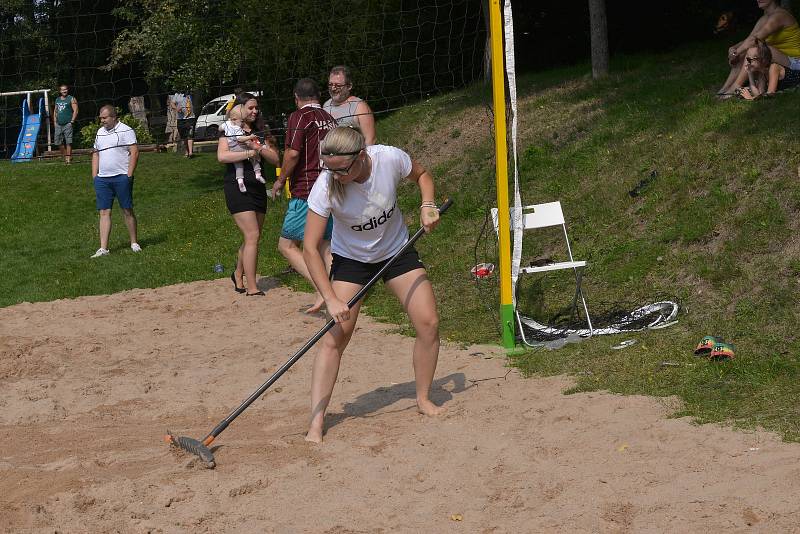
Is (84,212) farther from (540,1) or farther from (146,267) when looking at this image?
(540,1)

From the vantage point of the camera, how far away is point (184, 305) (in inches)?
397

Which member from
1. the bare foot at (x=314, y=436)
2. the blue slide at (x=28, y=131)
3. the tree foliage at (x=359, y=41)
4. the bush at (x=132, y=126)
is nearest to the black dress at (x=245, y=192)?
the bare foot at (x=314, y=436)

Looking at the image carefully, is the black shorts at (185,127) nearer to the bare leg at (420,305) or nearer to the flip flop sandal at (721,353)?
the bare leg at (420,305)

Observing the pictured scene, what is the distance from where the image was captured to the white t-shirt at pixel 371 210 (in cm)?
569

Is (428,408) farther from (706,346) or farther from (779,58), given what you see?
(779,58)

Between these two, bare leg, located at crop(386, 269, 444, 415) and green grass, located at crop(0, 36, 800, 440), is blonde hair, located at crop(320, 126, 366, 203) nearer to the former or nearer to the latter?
bare leg, located at crop(386, 269, 444, 415)

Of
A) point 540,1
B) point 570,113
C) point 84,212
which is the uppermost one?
point 540,1

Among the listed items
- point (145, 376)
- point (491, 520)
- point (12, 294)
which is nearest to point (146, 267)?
point (12, 294)

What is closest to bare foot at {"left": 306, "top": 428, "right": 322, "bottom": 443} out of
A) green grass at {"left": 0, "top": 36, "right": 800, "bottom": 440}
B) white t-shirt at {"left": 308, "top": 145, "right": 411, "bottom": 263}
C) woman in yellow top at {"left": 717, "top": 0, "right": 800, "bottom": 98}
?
white t-shirt at {"left": 308, "top": 145, "right": 411, "bottom": 263}

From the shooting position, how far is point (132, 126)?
2500cm

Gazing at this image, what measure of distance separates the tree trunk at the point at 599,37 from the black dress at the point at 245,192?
6.61 m

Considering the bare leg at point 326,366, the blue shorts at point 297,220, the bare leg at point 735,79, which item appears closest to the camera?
the bare leg at point 326,366

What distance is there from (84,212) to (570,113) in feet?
26.2

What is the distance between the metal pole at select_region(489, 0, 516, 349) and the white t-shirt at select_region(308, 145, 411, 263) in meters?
1.74
